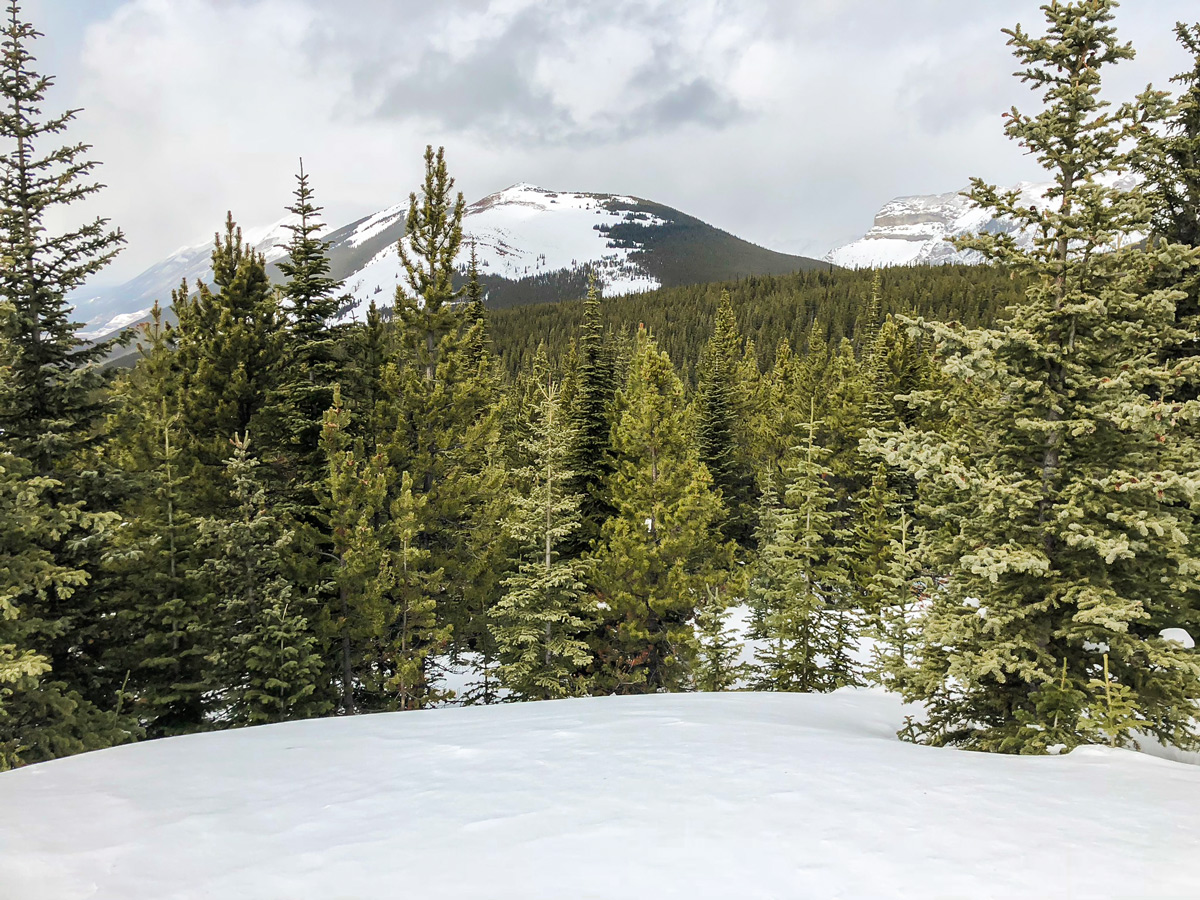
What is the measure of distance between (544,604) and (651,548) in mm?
3321

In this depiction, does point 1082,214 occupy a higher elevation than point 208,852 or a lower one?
higher

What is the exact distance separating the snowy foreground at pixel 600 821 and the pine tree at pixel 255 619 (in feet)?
20.3

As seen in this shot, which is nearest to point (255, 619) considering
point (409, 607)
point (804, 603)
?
point (409, 607)

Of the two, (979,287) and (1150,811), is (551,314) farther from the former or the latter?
(1150,811)

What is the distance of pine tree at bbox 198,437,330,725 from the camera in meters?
12.2

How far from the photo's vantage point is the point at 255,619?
41.1 ft

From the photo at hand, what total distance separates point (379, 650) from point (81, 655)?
19.2 ft

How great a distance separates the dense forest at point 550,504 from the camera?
653 cm

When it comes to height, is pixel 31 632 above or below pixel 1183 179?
below

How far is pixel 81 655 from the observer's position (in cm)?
1258

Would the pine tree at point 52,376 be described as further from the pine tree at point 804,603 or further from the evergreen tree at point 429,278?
the pine tree at point 804,603

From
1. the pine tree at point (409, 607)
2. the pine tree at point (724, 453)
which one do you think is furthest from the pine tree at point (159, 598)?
the pine tree at point (724, 453)

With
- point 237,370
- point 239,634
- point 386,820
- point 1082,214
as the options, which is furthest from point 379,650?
point 1082,214

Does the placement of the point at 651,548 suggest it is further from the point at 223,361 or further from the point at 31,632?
the point at 31,632
